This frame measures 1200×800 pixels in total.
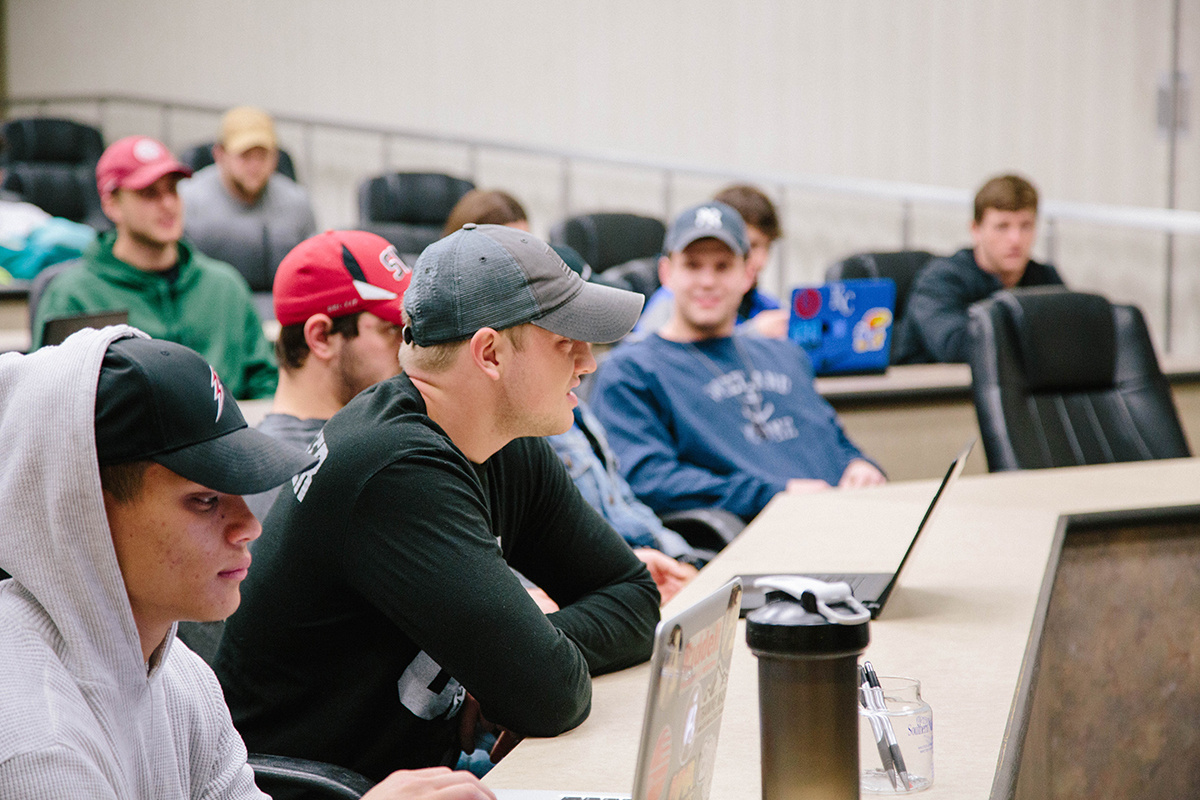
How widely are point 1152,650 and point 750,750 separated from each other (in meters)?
1.21

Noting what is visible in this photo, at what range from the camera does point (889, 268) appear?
4664 millimetres

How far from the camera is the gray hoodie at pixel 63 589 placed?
0.83 m

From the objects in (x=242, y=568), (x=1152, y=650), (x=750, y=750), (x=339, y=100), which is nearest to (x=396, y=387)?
(x=242, y=568)

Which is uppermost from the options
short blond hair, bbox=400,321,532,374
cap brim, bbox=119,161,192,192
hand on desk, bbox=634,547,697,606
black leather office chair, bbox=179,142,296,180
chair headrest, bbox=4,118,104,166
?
chair headrest, bbox=4,118,104,166

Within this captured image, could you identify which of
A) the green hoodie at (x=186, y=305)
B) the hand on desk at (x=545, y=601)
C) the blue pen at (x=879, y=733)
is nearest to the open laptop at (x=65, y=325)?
the green hoodie at (x=186, y=305)

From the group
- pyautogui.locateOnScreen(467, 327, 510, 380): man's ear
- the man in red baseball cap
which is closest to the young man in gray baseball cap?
pyautogui.locateOnScreen(467, 327, 510, 380): man's ear

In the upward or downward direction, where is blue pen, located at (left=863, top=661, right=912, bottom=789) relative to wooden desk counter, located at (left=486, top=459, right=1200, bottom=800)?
upward

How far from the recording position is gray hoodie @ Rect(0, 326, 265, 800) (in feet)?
2.74

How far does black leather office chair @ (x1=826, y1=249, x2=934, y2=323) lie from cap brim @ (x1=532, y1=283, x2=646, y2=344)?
10.7ft

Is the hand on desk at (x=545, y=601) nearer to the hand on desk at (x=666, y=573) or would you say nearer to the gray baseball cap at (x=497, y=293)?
the hand on desk at (x=666, y=573)

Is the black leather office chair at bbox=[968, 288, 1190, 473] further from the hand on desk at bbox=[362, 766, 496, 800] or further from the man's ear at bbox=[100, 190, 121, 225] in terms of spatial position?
the man's ear at bbox=[100, 190, 121, 225]

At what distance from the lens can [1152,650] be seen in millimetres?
2090

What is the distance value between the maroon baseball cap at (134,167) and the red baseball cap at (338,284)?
71.2 inches

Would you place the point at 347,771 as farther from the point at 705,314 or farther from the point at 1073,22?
the point at 1073,22
